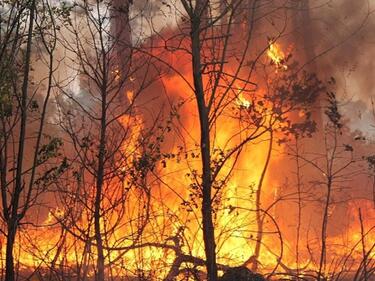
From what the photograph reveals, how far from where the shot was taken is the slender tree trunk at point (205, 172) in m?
6.02

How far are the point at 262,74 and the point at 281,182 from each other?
130 inches

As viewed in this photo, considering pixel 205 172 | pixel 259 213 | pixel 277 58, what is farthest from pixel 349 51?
pixel 205 172

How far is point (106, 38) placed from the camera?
29.0ft

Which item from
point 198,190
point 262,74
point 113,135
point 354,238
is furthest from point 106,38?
point 354,238

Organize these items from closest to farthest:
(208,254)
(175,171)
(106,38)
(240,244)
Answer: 1. (208,254)
2. (106,38)
3. (240,244)
4. (175,171)

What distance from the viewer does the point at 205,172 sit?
6148 millimetres

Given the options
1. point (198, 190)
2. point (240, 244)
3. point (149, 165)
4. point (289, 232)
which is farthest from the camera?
point (289, 232)

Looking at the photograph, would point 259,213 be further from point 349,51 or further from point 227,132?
point 349,51

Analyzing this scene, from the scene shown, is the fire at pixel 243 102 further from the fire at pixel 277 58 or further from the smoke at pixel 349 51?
the smoke at pixel 349 51

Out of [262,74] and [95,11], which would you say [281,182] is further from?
[95,11]

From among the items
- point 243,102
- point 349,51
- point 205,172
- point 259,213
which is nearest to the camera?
point 205,172

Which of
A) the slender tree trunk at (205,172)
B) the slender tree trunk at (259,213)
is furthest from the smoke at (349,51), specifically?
the slender tree trunk at (205,172)

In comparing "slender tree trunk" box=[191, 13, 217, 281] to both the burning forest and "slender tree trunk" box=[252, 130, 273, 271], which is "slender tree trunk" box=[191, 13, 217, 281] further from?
"slender tree trunk" box=[252, 130, 273, 271]

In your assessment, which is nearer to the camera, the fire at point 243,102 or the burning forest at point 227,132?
the burning forest at point 227,132
